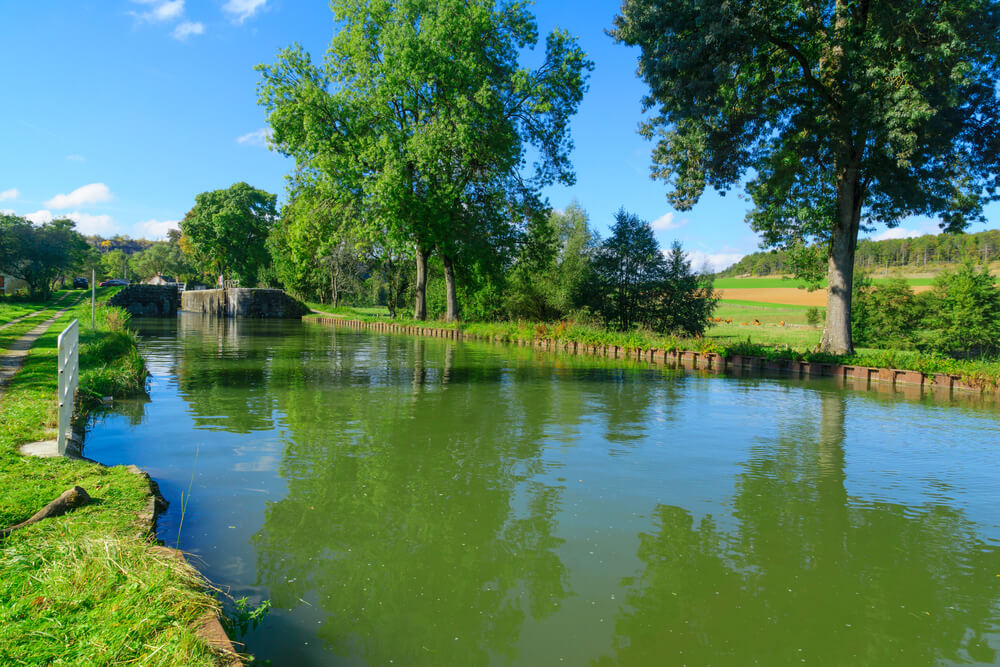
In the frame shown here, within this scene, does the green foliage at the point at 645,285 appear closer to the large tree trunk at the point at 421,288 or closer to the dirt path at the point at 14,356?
the large tree trunk at the point at 421,288

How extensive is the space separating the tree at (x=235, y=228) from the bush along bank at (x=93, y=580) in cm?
6189

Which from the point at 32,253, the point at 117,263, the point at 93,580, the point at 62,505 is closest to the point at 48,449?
the point at 62,505

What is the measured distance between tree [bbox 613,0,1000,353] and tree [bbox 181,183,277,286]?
177ft

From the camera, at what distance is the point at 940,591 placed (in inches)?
158

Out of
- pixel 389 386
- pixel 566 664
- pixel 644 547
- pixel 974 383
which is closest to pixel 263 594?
pixel 566 664

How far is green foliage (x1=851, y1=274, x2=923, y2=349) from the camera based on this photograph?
24.3m

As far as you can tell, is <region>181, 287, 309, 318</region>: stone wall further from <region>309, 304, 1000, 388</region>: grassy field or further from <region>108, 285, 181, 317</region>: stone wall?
<region>309, 304, 1000, 388</region>: grassy field

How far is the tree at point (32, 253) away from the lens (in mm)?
37000

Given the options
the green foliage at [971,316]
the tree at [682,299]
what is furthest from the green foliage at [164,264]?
the green foliage at [971,316]

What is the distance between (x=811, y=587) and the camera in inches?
159

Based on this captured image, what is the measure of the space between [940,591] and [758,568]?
1.13 metres

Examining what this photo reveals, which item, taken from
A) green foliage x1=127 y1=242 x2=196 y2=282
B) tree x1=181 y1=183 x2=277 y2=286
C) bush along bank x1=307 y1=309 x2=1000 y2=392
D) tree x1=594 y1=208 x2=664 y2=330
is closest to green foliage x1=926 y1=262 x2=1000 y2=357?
bush along bank x1=307 y1=309 x2=1000 y2=392

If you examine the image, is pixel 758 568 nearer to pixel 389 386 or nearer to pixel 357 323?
pixel 389 386

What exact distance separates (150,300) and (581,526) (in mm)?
50589
